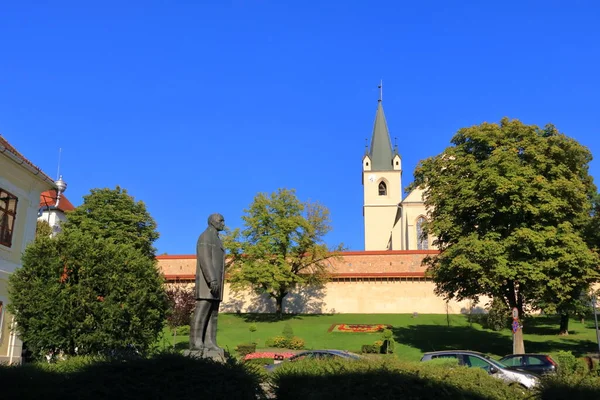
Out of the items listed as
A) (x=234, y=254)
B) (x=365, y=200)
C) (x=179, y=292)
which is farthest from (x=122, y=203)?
(x=365, y=200)

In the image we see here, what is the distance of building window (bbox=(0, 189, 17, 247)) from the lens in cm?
1939

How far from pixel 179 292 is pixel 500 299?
21873mm

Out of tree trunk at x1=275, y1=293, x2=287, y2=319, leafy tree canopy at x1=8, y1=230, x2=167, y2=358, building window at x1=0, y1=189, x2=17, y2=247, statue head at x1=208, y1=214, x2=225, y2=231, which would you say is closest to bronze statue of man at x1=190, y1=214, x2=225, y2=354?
statue head at x1=208, y1=214, x2=225, y2=231

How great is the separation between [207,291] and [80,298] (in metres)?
9.38

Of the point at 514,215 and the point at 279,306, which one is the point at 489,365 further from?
the point at 279,306

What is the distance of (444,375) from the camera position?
8172 millimetres

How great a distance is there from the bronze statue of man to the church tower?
67349 millimetres

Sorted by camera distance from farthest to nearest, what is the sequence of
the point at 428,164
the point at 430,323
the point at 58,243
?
1. the point at 430,323
2. the point at 428,164
3. the point at 58,243

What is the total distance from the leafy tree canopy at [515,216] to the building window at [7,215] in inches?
763

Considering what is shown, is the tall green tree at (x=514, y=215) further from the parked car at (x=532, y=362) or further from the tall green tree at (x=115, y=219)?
the tall green tree at (x=115, y=219)

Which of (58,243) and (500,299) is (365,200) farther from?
(58,243)

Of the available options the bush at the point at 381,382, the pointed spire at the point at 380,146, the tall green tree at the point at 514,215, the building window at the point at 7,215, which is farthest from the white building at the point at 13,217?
the pointed spire at the point at 380,146

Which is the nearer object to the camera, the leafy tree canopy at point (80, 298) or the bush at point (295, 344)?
the leafy tree canopy at point (80, 298)

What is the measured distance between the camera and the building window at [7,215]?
19391 millimetres
